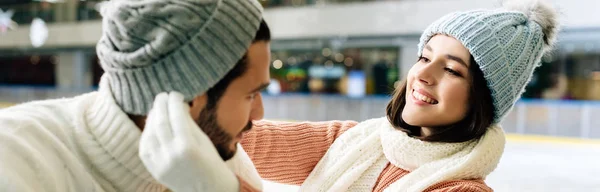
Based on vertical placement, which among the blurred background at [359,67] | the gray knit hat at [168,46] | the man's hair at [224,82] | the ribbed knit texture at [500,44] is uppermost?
the gray knit hat at [168,46]

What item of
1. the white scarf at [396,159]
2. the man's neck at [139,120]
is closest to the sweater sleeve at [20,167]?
the man's neck at [139,120]

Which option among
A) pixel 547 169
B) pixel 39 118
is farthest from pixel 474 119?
pixel 547 169

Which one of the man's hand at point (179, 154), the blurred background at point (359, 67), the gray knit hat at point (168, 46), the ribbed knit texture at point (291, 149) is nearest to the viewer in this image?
the man's hand at point (179, 154)

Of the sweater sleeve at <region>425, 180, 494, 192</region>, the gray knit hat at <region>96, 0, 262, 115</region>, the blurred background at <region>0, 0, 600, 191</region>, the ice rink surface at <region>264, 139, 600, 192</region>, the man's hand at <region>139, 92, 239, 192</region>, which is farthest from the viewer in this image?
the blurred background at <region>0, 0, 600, 191</region>

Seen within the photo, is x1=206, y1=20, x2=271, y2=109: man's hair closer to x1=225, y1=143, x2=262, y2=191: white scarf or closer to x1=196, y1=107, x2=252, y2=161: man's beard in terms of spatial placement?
x1=196, y1=107, x2=252, y2=161: man's beard

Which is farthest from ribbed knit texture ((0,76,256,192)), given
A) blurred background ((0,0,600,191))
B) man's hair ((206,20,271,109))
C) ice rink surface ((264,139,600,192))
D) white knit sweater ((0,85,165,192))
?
blurred background ((0,0,600,191))

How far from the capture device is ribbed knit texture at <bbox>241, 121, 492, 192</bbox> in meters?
1.56

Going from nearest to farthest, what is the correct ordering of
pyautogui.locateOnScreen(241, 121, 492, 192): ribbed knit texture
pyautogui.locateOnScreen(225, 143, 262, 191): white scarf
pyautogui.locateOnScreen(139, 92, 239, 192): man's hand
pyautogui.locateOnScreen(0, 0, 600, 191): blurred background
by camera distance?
1. pyautogui.locateOnScreen(139, 92, 239, 192): man's hand
2. pyautogui.locateOnScreen(225, 143, 262, 191): white scarf
3. pyautogui.locateOnScreen(241, 121, 492, 192): ribbed knit texture
4. pyautogui.locateOnScreen(0, 0, 600, 191): blurred background

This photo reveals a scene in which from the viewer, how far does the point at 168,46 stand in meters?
0.82

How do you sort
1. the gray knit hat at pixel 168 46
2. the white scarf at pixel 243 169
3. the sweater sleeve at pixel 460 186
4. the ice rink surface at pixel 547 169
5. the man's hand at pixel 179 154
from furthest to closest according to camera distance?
the ice rink surface at pixel 547 169 < the sweater sleeve at pixel 460 186 < the white scarf at pixel 243 169 < the gray knit hat at pixel 168 46 < the man's hand at pixel 179 154

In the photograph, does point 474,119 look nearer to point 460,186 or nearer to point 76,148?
point 460,186

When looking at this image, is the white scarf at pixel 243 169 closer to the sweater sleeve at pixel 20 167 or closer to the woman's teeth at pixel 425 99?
the sweater sleeve at pixel 20 167

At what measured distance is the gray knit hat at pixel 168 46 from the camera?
2.69ft

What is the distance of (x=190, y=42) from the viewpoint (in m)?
0.83
